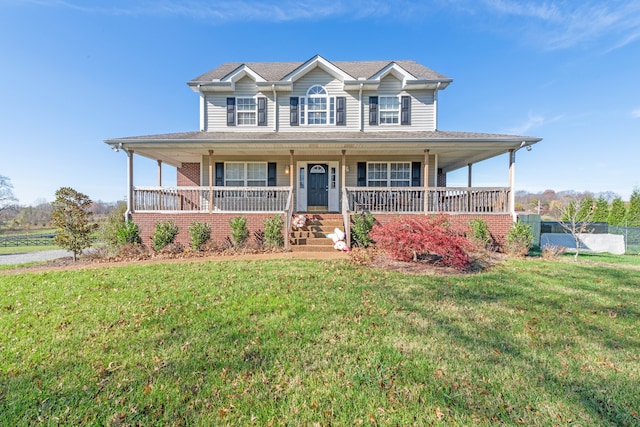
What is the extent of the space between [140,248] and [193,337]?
7769mm

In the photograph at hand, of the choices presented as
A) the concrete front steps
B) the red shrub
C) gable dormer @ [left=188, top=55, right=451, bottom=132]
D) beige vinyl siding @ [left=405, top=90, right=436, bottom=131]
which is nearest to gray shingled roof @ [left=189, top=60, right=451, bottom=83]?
gable dormer @ [left=188, top=55, right=451, bottom=132]

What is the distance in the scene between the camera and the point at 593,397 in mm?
2576

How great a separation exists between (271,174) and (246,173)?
1196 millimetres

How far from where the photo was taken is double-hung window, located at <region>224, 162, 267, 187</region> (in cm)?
1316

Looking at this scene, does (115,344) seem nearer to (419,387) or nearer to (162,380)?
(162,380)

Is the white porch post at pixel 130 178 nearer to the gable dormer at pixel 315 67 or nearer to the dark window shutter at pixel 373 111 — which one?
the gable dormer at pixel 315 67

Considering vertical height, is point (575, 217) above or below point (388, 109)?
below

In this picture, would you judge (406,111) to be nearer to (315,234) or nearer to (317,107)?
(317,107)

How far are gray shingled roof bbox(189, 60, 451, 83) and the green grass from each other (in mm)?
11023

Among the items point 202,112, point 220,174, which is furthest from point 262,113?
point 220,174

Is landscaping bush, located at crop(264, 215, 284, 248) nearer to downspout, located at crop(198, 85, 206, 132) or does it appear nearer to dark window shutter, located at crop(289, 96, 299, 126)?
dark window shutter, located at crop(289, 96, 299, 126)

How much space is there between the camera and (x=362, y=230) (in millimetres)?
9562

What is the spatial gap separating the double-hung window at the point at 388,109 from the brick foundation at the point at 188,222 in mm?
7013

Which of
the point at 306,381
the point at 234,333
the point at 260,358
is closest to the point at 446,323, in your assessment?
the point at 306,381
